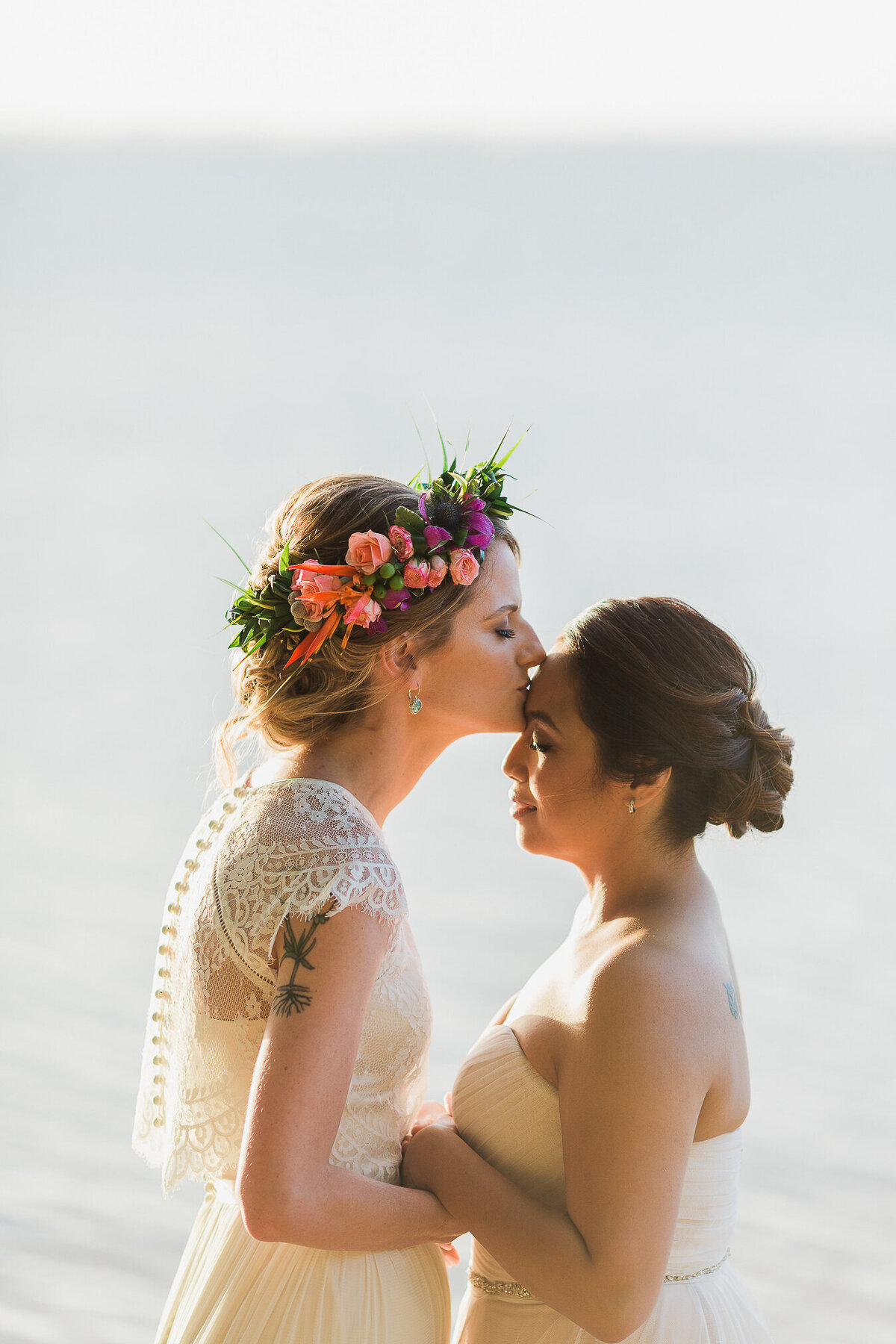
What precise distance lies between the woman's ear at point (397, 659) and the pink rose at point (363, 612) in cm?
8

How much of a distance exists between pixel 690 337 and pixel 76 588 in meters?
7.72

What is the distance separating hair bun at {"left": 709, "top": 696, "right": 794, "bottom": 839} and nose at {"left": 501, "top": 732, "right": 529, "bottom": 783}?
14.8 inches

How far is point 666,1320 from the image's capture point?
2227 millimetres

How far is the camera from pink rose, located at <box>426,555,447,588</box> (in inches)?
92.2

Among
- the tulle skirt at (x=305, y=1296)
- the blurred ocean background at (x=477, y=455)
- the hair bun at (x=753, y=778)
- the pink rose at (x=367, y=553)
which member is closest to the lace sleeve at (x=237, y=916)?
the tulle skirt at (x=305, y=1296)

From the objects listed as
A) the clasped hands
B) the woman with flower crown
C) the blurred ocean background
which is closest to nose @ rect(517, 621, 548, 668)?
the woman with flower crown

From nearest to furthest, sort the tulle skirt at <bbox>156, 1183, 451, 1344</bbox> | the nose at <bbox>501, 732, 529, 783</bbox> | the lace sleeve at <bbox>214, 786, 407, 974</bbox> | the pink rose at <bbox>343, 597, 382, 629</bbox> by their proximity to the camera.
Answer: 1. the lace sleeve at <bbox>214, 786, 407, 974</bbox>
2. the tulle skirt at <bbox>156, 1183, 451, 1344</bbox>
3. the pink rose at <bbox>343, 597, 382, 629</bbox>
4. the nose at <bbox>501, 732, 529, 783</bbox>

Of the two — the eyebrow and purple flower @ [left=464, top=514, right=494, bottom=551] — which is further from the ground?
purple flower @ [left=464, top=514, right=494, bottom=551]

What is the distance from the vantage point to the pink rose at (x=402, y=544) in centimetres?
231

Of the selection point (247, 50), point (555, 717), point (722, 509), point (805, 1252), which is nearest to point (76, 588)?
point (247, 50)

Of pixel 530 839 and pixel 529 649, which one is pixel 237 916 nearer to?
pixel 530 839

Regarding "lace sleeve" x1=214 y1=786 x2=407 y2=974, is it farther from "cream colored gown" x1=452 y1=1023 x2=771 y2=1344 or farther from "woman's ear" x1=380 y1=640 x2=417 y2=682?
"cream colored gown" x1=452 y1=1023 x2=771 y2=1344

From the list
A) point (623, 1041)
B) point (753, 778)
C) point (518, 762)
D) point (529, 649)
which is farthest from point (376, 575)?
point (623, 1041)

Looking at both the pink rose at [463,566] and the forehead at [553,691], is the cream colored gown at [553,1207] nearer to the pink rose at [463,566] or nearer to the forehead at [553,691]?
the forehead at [553,691]
